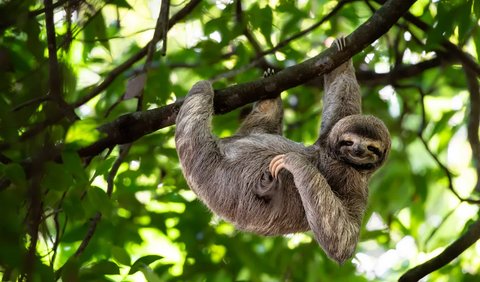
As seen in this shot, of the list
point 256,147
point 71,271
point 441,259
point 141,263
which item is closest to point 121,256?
point 141,263

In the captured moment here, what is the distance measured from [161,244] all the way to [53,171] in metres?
7.08

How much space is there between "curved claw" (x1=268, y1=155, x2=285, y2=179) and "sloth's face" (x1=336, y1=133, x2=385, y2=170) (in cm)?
→ 84

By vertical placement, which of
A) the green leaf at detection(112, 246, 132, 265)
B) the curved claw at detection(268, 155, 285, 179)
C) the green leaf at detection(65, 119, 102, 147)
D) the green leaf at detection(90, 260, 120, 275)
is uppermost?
the green leaf at detection(65, 119, 102, 147)

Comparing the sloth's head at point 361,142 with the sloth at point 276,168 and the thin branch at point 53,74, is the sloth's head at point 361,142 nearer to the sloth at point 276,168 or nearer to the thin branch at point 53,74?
the sloth at point 276,168

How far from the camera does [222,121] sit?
12.0 metres

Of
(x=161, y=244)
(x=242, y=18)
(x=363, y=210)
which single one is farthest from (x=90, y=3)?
(x=161, y=244)

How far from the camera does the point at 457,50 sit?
9.48 meters

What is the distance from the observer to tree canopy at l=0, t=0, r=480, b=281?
7.45 m

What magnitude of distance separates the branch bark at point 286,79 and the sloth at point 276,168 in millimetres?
732

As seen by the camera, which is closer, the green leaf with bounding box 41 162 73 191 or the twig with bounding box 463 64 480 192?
the green leaf with bounding box 41 162 73 191

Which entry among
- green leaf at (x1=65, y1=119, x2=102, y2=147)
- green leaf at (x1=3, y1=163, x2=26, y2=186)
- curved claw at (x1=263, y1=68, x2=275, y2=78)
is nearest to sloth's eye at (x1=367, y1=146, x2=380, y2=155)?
curved claw at (x1=263, y1=68, x2=275, y2=78)

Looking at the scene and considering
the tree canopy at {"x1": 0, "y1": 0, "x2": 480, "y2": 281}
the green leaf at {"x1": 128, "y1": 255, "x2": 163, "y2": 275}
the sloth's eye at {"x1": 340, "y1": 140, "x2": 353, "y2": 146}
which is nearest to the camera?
the green leaf at {"x1": 128, "y1": 255, "x2": 163, "y2": 275}

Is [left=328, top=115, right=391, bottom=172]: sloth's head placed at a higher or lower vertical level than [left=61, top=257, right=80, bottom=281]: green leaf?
Answer: higher

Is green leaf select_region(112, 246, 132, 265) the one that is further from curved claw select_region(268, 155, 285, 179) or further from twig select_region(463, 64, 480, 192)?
twig select_region(463, 64, 480, 192)
